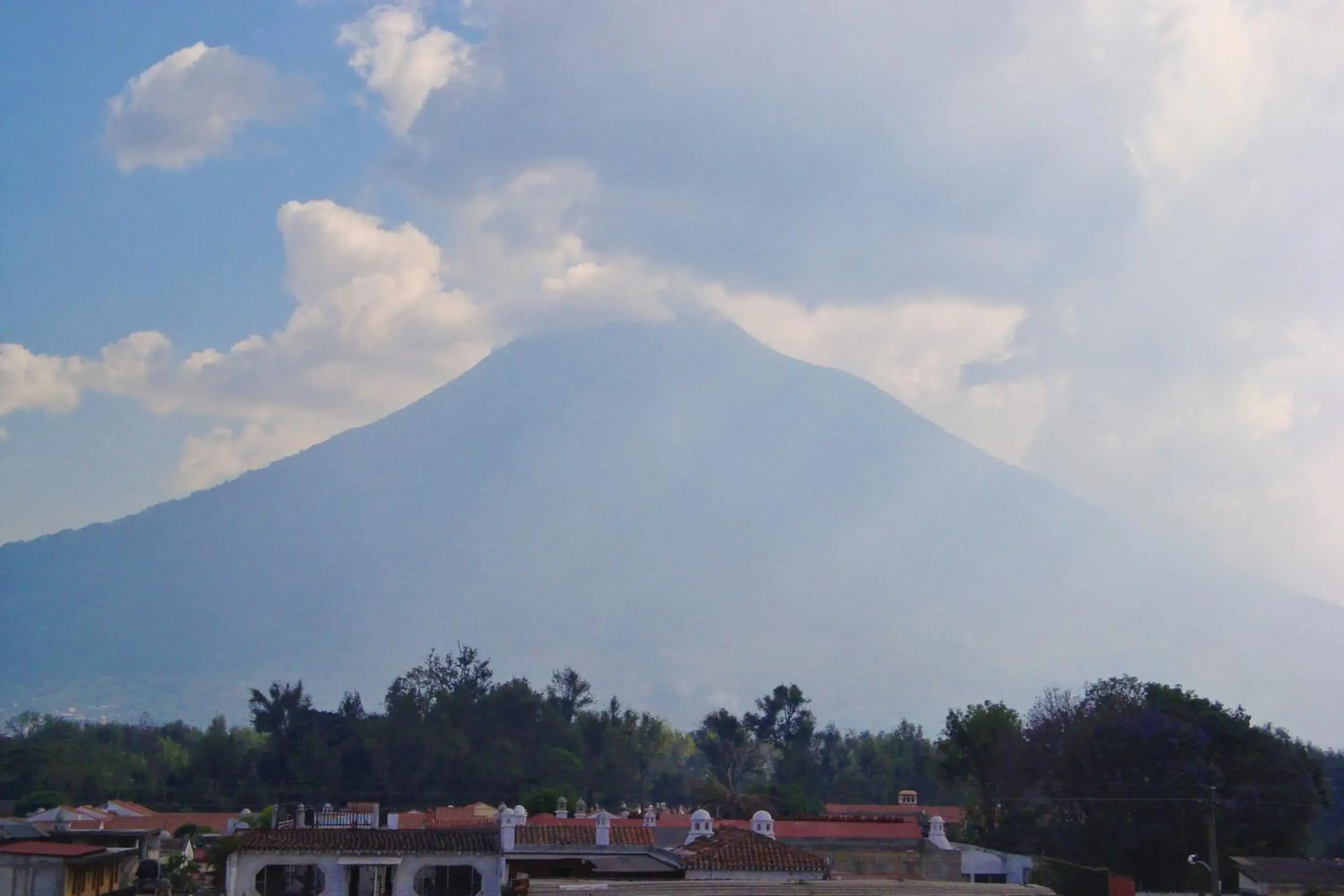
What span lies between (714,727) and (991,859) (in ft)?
155

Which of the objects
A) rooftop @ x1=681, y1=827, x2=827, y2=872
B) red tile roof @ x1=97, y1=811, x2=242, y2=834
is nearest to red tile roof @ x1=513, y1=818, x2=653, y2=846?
rooftop @ x1=681, y1=827, x2=827, y2=872

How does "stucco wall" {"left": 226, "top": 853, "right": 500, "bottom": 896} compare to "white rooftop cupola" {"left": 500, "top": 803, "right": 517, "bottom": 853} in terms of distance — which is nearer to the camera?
"stucco wall" {"left": 226, "top": 853, "right": 500, "bottom": 896}

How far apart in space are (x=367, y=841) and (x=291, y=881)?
6.32 feet

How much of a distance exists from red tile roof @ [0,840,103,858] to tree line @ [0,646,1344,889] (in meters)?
24.4

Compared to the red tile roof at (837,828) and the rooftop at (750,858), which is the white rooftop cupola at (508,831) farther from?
the red tile roof at (837,828)

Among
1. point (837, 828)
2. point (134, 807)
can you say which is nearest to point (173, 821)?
point (134, 807)

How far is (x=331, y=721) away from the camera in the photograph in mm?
81938

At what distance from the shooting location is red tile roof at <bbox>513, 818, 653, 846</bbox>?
35688mm

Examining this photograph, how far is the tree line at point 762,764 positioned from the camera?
159 feet

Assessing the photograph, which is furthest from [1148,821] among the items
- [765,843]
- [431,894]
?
[431,894]

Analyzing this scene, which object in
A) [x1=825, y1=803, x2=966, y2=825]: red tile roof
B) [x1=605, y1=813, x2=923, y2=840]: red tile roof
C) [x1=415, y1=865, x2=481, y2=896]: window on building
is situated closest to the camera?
[x1=415, y1=865, x2=481, y2=896]: window on building

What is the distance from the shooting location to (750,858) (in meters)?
33.2

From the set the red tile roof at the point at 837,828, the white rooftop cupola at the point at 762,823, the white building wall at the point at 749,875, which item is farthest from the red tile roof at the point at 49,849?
the white rooftop cupola at the point at 762,823

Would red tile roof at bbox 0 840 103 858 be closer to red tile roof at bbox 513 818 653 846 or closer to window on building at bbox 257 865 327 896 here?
window on building at bbox 257 865 327 896
